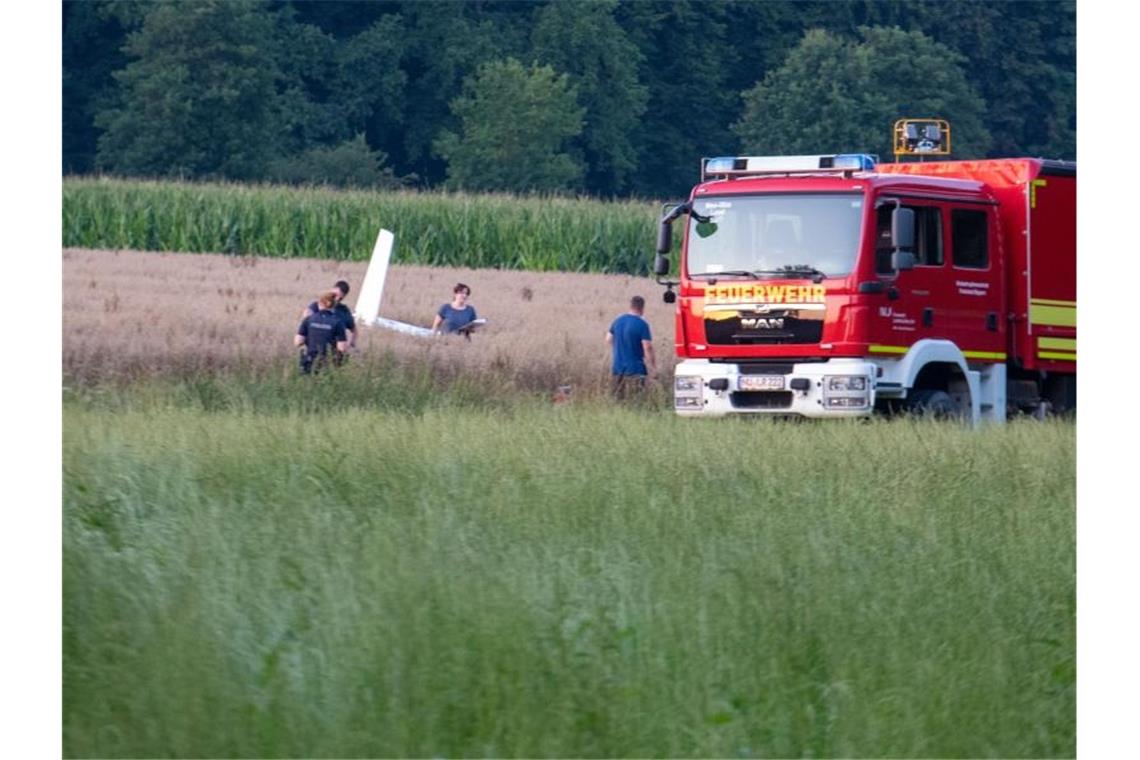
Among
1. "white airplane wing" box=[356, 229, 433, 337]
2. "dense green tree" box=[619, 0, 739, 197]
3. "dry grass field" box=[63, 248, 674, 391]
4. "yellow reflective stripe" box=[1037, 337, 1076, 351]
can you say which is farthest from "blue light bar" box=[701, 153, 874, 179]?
"dense green tree" box=[619, 0, 739, 197]

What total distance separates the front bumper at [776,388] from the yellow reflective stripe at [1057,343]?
2.39 m

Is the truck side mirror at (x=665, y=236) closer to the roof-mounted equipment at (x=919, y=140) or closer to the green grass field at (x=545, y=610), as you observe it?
the roof-mounted equipment at (x=919, y=140)

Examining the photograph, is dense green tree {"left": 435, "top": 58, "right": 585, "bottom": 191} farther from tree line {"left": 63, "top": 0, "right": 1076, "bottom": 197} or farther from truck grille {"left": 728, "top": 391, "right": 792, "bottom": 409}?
truck grille {"left": 728, "top": 391, "right": 792, "bottom": 409}

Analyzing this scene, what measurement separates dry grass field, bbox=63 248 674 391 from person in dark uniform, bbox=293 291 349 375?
36.8 inches

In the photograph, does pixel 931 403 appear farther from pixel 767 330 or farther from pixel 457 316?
pixel 457 316

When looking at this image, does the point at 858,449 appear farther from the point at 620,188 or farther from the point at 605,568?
the point at 620,188

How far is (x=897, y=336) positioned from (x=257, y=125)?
111 ft

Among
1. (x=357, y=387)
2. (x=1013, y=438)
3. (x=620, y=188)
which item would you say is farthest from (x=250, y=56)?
(x=1013, y=438)

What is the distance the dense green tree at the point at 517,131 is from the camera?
150 ft

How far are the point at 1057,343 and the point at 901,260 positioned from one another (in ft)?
8.51

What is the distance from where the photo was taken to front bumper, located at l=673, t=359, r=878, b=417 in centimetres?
1770

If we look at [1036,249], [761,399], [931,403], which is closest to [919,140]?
[1036,249]

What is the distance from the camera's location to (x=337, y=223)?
40.3 meters

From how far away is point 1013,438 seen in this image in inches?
636
